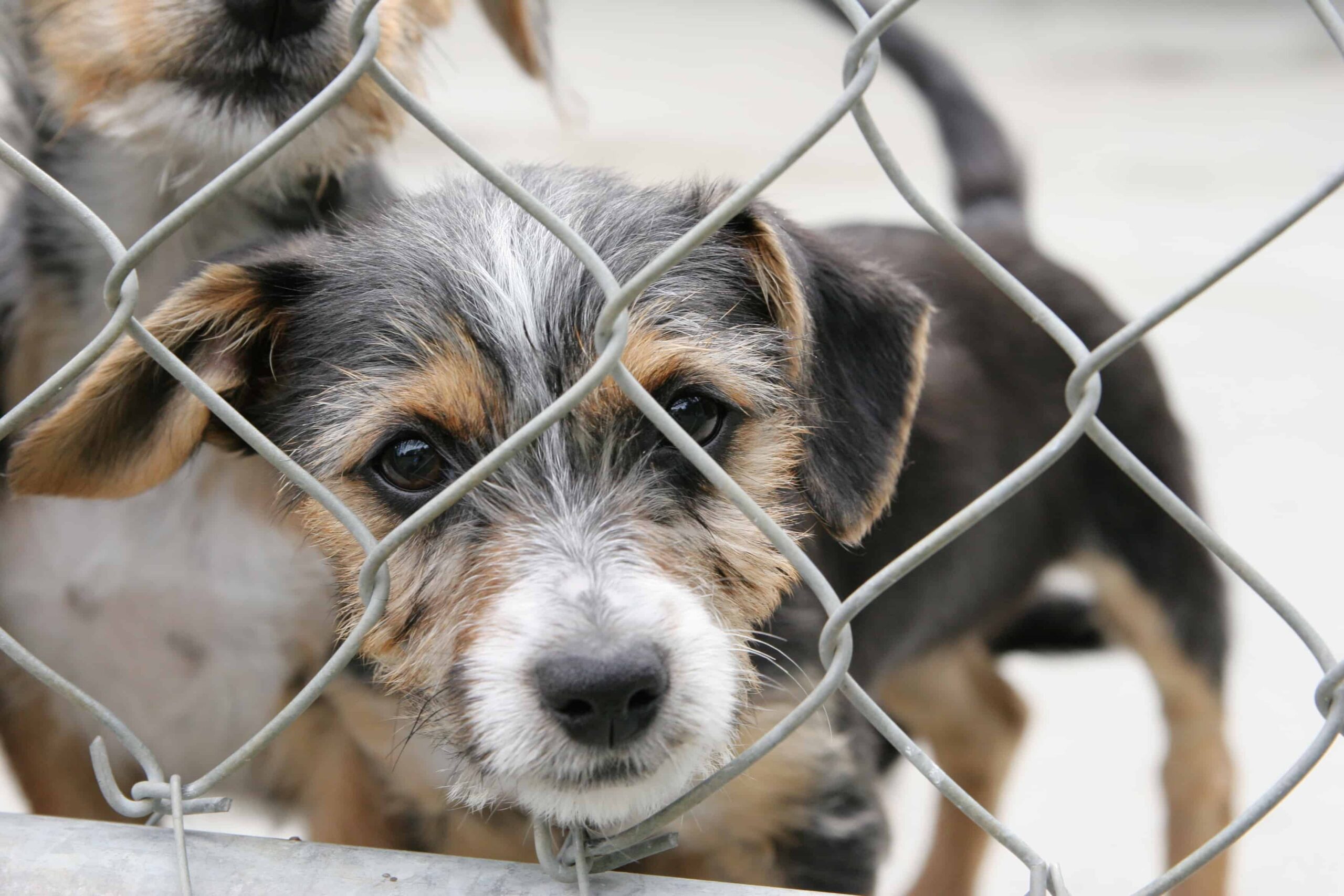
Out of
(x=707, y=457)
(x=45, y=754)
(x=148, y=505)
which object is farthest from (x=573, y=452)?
(x=45, y=754)

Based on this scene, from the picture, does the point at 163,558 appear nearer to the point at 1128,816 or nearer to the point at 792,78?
the point at 1128,816

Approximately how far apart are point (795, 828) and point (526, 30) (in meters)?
1.83

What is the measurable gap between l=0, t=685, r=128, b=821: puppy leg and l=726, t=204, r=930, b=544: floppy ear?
1750 mm

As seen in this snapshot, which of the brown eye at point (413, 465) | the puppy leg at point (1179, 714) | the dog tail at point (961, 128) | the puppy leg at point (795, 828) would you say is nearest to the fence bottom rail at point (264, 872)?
the brown eye at point (413, 465)

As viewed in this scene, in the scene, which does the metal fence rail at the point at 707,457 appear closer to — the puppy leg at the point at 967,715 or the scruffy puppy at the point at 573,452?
the scruffy puppy at the point at 573,452

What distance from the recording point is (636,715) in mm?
1606

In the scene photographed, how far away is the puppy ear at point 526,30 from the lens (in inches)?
115

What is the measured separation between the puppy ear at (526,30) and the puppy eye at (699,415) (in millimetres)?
1318

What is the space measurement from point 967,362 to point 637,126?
7.52 m

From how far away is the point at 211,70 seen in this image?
87.7 inches

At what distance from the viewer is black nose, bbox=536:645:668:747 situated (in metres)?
1.53

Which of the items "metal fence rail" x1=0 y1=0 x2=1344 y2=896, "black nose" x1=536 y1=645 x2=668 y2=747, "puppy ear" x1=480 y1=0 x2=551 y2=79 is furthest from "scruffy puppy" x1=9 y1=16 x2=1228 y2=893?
"puppy ear" x1=480 y1=0 x2=551 y2=79

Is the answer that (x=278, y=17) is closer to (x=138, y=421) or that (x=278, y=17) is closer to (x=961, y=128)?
(x=138, y=421)

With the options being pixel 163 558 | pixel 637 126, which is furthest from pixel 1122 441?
pixel 637 126
